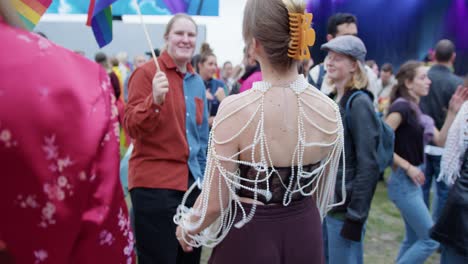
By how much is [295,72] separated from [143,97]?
1.46 meters

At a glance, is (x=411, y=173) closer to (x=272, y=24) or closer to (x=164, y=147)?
(x=164, y=147)

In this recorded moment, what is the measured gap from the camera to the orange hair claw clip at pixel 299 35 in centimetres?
177

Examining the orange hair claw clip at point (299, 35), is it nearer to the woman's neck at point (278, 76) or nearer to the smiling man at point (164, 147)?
the woman's neck at point (278, 76)

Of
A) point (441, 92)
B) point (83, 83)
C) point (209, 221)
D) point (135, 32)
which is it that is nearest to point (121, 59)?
point (135, 32)

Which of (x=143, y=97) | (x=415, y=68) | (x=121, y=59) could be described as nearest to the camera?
(x=143, y=97)

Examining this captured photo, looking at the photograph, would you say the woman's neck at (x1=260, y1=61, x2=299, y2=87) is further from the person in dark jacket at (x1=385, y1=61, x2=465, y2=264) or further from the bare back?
the person in dark jacket at (x1=385, y1=61, x2=465, y2=264)

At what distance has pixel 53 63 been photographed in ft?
3.03

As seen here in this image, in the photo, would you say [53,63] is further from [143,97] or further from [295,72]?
[143,97]

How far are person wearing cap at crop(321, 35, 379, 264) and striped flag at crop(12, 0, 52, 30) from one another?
6.20 ft

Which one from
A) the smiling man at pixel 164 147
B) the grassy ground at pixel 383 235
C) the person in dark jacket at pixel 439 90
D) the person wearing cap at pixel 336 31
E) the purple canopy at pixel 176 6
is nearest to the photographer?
the smiling man at pixel 164 147

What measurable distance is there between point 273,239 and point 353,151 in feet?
3.73

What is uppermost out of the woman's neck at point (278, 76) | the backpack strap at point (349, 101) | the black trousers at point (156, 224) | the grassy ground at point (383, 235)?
the woman's neck at point (278, 76)

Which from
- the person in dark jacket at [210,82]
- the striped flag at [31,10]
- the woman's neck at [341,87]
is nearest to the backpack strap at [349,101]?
the woman's neck at [341,87]

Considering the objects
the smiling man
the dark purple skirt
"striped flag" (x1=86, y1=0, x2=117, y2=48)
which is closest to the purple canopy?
the smiling man
